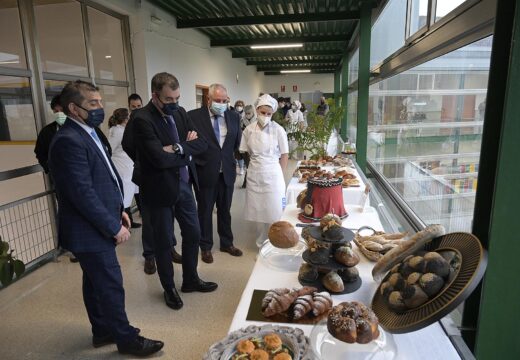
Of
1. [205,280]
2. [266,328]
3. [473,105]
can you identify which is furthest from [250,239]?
[266,328]

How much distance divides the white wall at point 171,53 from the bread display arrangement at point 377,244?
442cm

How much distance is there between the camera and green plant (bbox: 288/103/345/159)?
4.02 meters

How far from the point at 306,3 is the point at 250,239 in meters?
4.02

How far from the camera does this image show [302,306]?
1099 mm

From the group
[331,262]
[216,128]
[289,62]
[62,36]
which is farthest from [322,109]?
[289,62]

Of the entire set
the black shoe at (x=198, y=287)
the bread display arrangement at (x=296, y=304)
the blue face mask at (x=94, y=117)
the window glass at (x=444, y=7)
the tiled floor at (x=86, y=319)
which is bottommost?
the tiled floor at (x=86, y=319)

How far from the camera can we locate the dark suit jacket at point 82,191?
161 centimetres

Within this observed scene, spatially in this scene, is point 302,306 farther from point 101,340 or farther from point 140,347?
point 101,340

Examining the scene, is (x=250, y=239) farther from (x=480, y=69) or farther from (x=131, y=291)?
(x=480, y=69)

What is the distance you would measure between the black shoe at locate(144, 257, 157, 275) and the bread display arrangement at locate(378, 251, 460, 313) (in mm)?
2468

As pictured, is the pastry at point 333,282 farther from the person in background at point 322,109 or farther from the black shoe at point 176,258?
the person in background at point 322,109

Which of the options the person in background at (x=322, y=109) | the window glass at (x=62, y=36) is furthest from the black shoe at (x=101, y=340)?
the person in background at (x=322, y=109)

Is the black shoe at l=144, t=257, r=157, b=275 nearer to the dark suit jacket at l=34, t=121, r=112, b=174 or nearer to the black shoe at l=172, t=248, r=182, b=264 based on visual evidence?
the black shoe at l=172, t=248, r=182, b=264

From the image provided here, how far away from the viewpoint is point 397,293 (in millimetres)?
952
